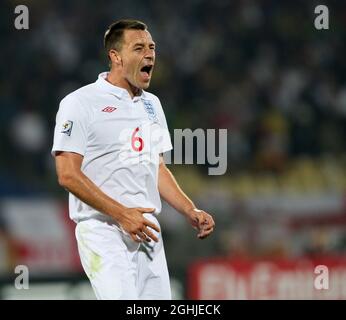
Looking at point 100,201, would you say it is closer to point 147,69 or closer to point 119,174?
point 119,174

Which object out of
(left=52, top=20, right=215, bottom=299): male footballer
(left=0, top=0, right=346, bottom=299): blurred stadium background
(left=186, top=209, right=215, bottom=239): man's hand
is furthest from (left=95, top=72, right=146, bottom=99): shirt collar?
(left=0, top=0, right=346, bottom=299): blurred stadium background

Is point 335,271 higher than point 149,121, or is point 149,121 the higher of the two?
point 149,121

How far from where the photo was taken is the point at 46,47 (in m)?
12.8

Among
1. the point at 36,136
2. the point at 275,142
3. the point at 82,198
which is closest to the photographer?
the point at 82,198

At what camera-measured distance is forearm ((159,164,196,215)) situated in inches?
205

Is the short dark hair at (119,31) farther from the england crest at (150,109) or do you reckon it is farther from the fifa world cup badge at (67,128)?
the fifa world cup badge at (67,128)

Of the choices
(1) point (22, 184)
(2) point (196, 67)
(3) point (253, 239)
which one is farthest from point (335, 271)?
(2) point (196, 67)

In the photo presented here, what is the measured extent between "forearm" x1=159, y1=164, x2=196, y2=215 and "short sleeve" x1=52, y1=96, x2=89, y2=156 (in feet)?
1.81

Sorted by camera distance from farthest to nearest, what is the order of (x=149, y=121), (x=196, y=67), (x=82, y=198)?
(x=196, y=67) → (x=149, y=121) → (x=82, y=198)

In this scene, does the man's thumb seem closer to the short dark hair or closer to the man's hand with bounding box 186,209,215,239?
the man's hand with bounding box 186,209,215,239

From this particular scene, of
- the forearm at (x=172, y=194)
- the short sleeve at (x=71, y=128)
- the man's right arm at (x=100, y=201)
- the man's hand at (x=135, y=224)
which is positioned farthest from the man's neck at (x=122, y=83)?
the man's hand at (x=135, y=224)

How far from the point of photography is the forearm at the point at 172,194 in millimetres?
5196
